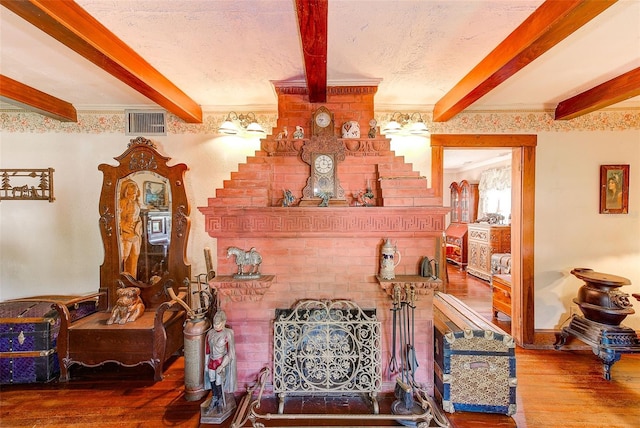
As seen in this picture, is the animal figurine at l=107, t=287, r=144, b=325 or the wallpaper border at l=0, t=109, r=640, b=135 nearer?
the animal figurine at l=107, t=287, r=144, b=325

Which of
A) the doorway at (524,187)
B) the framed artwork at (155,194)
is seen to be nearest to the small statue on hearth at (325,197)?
Answer: the doorway at (524,187)

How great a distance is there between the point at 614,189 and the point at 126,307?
17.2ft

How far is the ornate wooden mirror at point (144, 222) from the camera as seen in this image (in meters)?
2.93

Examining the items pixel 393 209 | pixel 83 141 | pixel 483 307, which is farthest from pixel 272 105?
pixel 483 307

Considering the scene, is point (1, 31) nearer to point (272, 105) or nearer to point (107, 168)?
point (107, 168)

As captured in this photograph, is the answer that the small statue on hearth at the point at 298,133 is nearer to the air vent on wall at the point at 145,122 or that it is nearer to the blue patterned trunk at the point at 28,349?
the air vent on wall at the point at 145,122

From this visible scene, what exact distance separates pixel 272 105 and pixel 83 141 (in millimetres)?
2154

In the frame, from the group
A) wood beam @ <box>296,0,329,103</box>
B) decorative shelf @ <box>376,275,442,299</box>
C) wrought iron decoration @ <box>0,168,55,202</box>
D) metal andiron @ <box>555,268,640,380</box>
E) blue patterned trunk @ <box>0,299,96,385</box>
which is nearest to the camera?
wood beam @ <box>296,0,329,103</box>

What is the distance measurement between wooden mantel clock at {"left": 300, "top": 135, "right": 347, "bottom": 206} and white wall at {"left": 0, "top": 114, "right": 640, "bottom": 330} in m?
1.00

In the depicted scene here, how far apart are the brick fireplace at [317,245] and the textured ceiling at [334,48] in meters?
0.73

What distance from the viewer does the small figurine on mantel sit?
6.53 feet

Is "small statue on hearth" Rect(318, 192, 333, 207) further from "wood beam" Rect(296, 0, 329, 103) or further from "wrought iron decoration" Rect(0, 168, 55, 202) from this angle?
"wrought iron decoration" Rect(0, 168, 55, 202)

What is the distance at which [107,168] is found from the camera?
2926mm

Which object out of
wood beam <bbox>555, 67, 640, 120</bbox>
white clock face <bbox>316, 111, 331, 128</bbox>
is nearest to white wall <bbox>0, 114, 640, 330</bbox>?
wood beam <bbox>555, 67, 640, 120</bbox>
